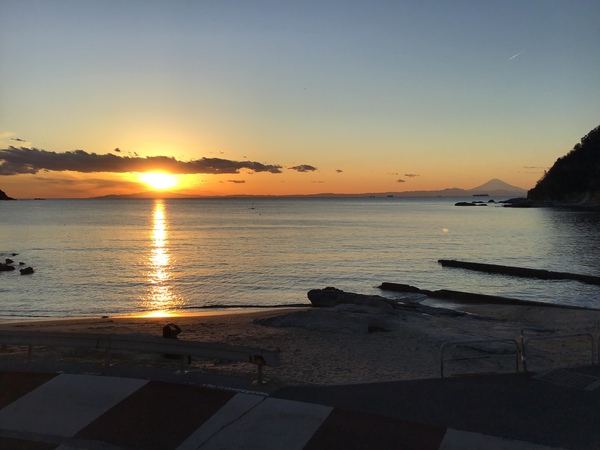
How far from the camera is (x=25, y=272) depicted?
136ft

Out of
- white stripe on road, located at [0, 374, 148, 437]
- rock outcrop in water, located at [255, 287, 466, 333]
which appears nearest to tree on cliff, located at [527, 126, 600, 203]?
rock outcrop in water, located at [255, 287, 466, 333]

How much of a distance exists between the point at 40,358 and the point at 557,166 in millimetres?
197725

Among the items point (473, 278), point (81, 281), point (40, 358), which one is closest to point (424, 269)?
point (473, 278)

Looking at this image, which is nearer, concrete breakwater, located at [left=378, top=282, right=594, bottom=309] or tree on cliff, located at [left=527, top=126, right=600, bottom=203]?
concrete breakwater, located at [left=378, top=282, right=594, bottom=309]

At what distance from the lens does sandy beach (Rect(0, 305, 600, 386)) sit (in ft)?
35.2

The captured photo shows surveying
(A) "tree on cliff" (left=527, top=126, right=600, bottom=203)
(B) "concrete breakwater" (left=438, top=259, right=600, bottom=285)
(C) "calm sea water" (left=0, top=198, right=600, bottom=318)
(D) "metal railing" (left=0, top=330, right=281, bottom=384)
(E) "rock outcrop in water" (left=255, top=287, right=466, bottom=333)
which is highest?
(A) "tree on cliff" (left=527, top=126, right=600, bottom=203)

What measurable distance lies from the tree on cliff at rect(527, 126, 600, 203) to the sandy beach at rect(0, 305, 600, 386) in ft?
538

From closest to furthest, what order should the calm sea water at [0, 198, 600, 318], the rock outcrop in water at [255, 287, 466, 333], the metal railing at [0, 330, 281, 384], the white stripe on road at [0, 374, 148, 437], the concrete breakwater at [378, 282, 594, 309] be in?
1. the white stripe on road at [0, 374, 148, 437]
2. the metal railing at [0, 330, 281, 384]
3. the rock outcrop in water at [255, 287, 466, 333]
4. the concrete breakwater at [378, 282, 594, 309]
5. the calm sea water at [0, 198, 600, 318]

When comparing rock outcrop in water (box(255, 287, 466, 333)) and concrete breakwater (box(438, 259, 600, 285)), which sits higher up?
rock outcrop in water (box(255, 287, 466, 333))

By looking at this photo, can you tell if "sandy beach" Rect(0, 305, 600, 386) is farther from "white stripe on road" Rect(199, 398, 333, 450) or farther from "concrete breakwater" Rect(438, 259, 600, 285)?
"concrete breakwater" Rect(438, 259, 600, 285)

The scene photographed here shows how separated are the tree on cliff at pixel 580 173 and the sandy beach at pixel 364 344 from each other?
164133mm

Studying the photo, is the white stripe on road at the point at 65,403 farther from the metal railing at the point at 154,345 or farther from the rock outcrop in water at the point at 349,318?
the rock outcrop in water at the point at 349,318

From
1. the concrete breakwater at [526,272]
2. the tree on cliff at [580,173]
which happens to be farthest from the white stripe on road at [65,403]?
the tree on cliff at [580,173]

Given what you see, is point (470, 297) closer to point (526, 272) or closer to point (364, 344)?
point (526, 272)
